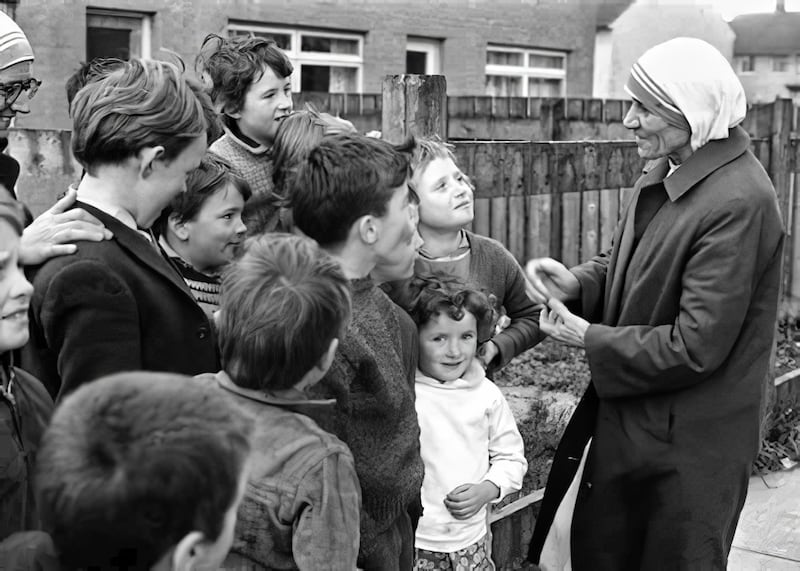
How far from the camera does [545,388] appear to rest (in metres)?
6.59

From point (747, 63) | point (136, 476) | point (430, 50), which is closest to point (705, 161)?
point (136, 476)

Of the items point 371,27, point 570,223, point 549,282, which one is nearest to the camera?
point 549,282

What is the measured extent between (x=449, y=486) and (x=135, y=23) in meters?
8.34

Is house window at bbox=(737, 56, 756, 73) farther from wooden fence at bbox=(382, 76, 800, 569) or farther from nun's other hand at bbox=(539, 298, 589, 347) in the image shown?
nun's other hand at bbox=(539, 298, 589, 347)

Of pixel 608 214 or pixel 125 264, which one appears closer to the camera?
pixel 125 264

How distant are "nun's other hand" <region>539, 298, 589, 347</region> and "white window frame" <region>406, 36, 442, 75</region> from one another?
10.3 metres

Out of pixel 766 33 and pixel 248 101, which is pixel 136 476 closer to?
pixel 248 101

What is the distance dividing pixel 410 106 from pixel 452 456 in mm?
1267

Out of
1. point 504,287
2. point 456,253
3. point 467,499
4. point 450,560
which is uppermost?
point 456,253

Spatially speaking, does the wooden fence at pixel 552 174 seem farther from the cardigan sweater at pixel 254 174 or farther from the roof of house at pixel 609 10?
the roof of house at pixel 609 10

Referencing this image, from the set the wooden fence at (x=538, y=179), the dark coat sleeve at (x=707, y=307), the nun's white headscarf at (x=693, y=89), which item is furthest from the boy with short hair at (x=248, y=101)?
the dark coat sleeve at (x=707, y=307)

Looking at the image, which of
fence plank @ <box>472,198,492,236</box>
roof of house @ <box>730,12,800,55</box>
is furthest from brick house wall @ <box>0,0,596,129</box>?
roof of house @ <box>730,12,800,55</box>

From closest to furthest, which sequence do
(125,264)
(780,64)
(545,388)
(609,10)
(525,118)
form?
(125,264), (545,388), (525,118), (609,10), (780,64)

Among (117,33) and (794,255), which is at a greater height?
(117,33)
